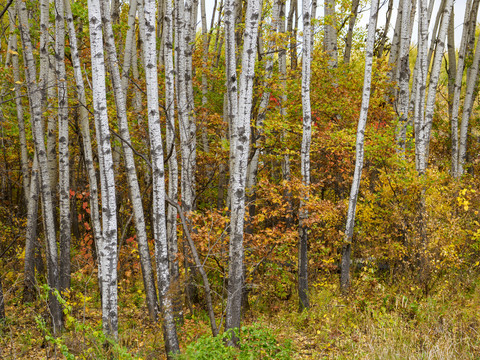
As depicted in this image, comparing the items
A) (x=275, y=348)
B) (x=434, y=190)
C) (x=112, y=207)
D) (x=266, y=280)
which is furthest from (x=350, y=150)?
(x=112, y=207)

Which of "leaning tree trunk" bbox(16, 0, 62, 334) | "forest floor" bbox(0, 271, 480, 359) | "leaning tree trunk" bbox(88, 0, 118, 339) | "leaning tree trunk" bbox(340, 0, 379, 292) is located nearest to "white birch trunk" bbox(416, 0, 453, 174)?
"leaning tree trunk" bbox(340, 0, 379, 292)

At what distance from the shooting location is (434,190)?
713cm

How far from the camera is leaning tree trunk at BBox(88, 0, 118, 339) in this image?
188 inches

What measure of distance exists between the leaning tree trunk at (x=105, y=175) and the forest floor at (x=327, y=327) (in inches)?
14.5

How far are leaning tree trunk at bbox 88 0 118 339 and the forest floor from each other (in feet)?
1.21

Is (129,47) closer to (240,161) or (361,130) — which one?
(240,161)

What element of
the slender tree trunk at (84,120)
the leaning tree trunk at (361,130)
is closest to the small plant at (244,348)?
the slender tree trunk at (84,120)

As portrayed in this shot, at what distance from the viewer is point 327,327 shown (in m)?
6.41

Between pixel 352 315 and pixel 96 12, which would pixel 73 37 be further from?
pixel 352 315

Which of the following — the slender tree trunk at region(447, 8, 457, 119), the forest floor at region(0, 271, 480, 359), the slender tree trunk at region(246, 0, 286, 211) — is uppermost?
the slender tree trunk at region(447, 8, 457, 119)

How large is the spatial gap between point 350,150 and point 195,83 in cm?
623

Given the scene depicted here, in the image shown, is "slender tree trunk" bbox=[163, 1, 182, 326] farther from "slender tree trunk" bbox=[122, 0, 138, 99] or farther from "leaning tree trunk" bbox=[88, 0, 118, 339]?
"slender tree trunk" bbox=[122, 0, 138, 99]

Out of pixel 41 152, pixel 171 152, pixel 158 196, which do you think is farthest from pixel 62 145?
pixel 158 196

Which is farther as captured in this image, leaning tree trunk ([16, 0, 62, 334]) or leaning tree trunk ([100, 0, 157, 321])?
leaning tree trunk ([16, 0, 62, 334])
